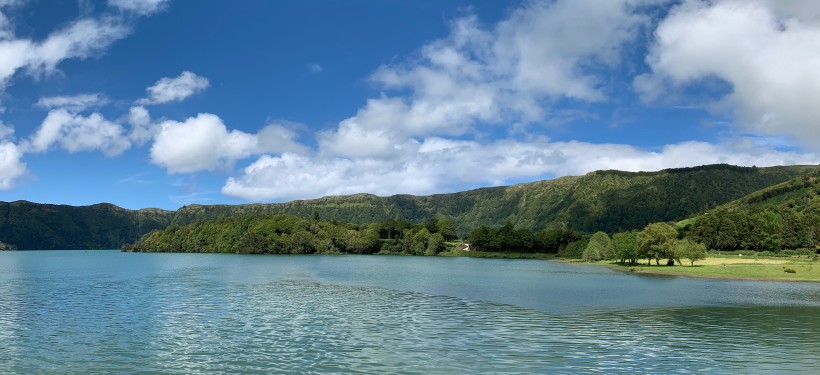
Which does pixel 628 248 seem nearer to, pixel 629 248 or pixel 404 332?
pixel 629 248

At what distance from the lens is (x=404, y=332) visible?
4447 cm

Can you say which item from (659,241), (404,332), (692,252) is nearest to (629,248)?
(659,241)

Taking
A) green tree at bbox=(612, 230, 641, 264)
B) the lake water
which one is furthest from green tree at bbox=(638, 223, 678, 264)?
the lake water

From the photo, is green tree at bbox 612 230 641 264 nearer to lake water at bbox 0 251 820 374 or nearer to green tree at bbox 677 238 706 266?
green tree at bbox 677 238 706 266

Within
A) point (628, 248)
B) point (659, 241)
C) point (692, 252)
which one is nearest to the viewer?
point (692, 252)

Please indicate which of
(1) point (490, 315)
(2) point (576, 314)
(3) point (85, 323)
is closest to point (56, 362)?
(3) point (85, 323)

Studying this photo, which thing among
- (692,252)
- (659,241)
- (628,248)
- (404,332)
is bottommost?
(404,332)

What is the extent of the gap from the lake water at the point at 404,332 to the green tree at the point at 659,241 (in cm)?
7218

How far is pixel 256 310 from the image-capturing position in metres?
57.6

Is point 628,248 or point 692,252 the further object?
point 628,248

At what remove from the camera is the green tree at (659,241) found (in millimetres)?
149875

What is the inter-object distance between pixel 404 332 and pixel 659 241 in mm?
127058

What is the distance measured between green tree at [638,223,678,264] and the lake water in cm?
7218

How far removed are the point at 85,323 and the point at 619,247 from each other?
158 meters
